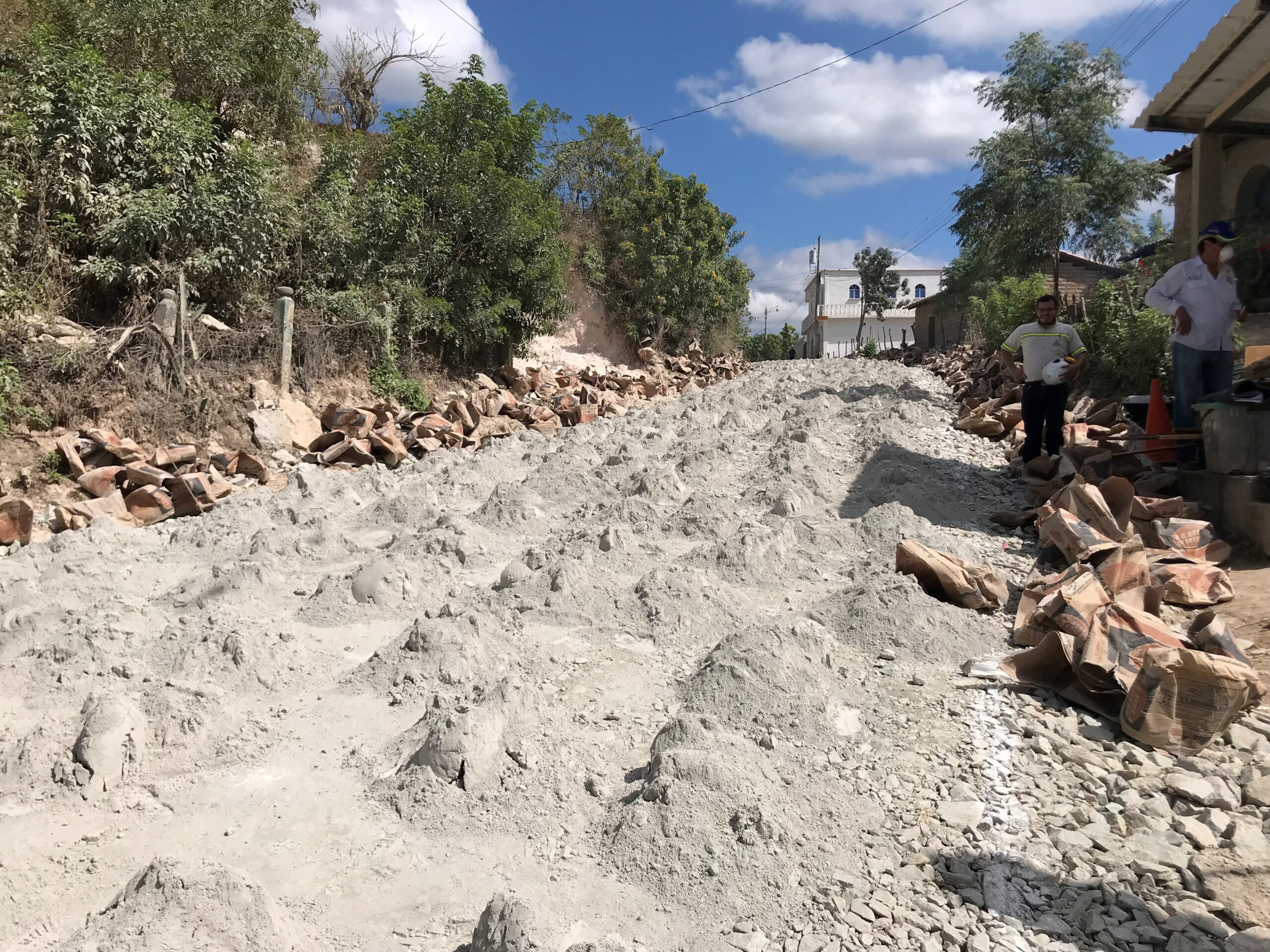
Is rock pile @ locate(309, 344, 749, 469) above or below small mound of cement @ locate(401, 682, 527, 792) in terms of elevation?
above

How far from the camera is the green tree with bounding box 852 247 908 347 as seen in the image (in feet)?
136

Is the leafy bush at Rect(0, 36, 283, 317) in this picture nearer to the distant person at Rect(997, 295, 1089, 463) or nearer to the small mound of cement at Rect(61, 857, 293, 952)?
the small mound of cement at Rect(61, 857, 293, 952)

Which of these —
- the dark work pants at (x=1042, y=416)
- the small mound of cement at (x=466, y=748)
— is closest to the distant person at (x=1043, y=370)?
the dark work pants at (x=1042, y=416)

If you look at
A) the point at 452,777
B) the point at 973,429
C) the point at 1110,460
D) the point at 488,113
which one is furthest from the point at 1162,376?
the point at 488,113

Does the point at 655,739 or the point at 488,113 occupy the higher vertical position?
the point at 488,113

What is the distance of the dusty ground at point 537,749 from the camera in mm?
1921

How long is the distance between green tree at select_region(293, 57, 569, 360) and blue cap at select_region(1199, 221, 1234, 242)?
821 centimetres

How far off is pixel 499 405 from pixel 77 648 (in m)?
6.87

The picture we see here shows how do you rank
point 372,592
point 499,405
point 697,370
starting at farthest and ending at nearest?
point 697,370 → point 499,405 → point 372,592

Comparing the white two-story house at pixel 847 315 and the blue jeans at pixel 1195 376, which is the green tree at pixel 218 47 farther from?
the white two-story house at pixel 847 315

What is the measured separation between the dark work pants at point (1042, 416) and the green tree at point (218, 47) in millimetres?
8814

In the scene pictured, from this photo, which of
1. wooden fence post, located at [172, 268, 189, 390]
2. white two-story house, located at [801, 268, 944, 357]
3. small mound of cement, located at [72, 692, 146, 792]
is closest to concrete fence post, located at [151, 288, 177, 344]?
wooden fence post, located at [172, 268, 189, 390]

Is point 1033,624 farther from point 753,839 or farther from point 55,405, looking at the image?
point 55,405

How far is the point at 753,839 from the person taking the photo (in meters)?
2.10
